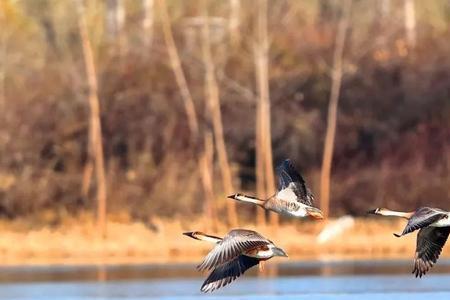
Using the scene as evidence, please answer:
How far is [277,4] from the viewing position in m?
34.3

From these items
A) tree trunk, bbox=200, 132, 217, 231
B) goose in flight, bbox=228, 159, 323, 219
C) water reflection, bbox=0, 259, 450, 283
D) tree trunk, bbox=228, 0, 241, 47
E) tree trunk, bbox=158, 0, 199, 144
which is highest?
tree trunk, bbox=228, 0, 241, 47

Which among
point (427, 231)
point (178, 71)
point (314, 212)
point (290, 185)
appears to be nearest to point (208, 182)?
point (178, 71)

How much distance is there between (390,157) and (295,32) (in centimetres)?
403

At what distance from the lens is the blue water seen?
23312mm

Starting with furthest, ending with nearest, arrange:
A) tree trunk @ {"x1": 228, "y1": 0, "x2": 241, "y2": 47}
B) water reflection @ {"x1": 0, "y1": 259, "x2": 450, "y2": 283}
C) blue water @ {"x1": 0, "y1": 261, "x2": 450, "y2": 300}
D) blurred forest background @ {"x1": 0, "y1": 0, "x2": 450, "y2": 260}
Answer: tree trunk @ {"x1": 228, "y1": 0, "x2": 241, "y2": 47} → blurred forest background @ {"x1": 0, "y1": 0, "x2": 450, "y2": 260} → water reflection @ {"x1": 0, "y1": 259, "x2": 450, "y2": 283} → blue water @ {"x1": 0, "y1": 261, "x2": 450, "y2": 300}

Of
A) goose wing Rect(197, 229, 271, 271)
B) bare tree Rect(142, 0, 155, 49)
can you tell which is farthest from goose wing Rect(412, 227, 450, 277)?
bare tree Rect(142, 0, 155, 49)

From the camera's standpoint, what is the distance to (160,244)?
3150 cm

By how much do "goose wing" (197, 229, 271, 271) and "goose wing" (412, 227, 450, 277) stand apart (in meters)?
1.51

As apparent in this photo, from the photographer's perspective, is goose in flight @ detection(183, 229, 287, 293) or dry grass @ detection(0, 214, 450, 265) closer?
goose in flight @ detection(183, 229, 287, 293)

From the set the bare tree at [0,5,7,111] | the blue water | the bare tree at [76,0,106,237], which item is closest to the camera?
the blue water

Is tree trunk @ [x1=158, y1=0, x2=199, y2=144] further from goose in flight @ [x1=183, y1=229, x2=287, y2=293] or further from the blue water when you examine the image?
goose in flight @ [x1=183, y1=229, x2=287, y2=293]

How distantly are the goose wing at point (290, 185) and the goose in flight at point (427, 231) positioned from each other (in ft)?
2.58

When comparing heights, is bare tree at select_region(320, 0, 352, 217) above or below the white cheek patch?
above

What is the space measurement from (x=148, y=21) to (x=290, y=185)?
2460 cm
